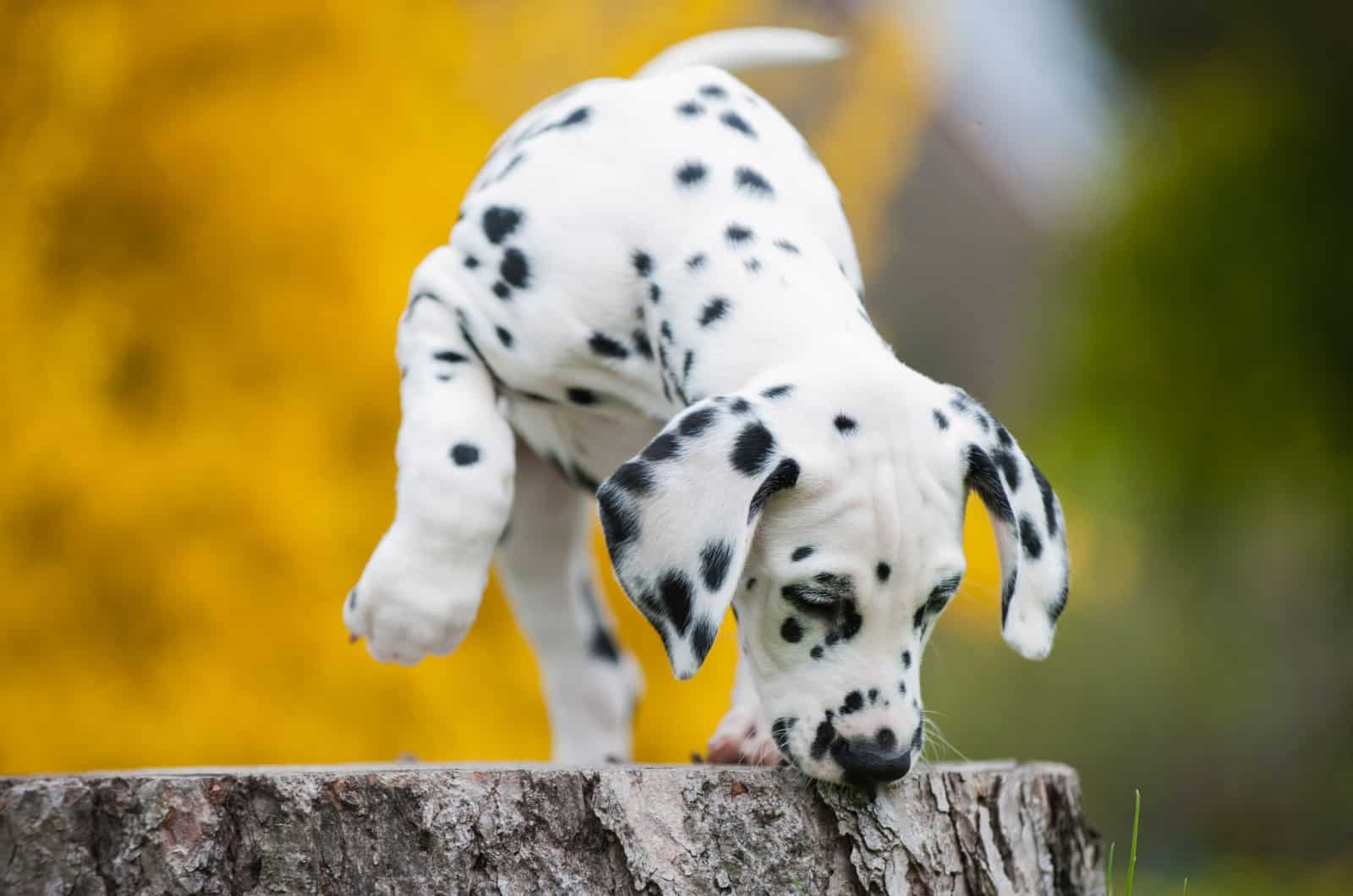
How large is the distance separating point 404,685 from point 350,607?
2494 millimetres

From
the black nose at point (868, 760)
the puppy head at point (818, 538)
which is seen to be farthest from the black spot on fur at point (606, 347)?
the black nose at point (868, 760)

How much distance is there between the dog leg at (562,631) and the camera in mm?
3582

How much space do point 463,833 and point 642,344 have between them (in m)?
1.06

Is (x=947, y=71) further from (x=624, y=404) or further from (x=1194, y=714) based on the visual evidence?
(x=624, y=404)

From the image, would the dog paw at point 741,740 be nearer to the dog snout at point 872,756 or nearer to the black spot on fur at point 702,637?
the dog snout at point 872,756

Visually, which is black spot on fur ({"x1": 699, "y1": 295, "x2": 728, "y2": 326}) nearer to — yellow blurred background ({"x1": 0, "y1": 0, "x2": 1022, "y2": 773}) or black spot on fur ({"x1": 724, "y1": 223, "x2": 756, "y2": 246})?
black spot on fur ({"x1": 724, "y1": 223, "x2": 756, "y2": 246})

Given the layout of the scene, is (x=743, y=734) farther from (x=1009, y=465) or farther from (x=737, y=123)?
(x=737, y=123)

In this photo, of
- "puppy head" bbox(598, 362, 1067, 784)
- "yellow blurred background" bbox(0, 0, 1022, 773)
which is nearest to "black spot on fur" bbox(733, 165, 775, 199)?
"puppy head" bbox(598, 362, 1067, 784)

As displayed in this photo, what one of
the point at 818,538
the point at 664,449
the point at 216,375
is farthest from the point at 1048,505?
the point at 216,375

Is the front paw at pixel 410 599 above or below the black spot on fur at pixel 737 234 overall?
below

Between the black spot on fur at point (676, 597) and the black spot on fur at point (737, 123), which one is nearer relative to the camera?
the black spot on fur at point (676, 597)

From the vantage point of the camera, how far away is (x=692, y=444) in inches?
87.2

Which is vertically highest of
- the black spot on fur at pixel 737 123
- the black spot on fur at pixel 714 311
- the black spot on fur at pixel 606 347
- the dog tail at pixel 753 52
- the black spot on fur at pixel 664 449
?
the dog tail at pixel 753 52

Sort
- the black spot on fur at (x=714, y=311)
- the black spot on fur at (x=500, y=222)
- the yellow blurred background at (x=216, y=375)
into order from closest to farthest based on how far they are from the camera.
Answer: the black spot on fur at (x=714, y=311) → the black spot on fur at (x=500, y=222) → the yellow blurred background at (x=216, y=375)
